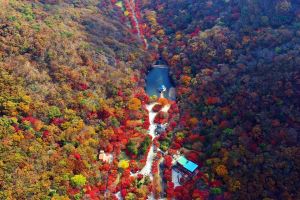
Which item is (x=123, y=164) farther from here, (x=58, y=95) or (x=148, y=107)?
(x=58, y=95)

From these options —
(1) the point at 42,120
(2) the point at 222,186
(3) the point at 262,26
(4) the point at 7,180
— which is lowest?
(2) the point at 222,186

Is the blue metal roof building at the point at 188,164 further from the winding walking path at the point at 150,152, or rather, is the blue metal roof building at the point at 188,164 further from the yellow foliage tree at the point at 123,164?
the yellow foliage tree at the point at 123,164

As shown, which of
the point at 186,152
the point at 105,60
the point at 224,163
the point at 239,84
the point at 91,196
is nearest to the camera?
the point at 91,196

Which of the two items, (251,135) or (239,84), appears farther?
(239,84)

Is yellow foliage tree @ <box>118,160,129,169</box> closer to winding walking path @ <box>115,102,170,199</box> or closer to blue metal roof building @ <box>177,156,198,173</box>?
winding walking path @ <box>115,102,170,199</box>

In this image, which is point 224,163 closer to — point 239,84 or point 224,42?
point 239,84

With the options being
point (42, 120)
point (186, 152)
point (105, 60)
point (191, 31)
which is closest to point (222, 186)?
point (186, 152)

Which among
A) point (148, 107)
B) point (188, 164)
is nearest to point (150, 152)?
point (188, 164)

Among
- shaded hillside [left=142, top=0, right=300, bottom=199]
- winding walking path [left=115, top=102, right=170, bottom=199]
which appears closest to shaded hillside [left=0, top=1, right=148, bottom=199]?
winding walking path [left=115, top=102, right=170, bottom=199]

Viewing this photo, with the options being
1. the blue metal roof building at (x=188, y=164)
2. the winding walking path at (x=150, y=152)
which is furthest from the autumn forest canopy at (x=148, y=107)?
the blue metal roof building at (x=188, y=164)
